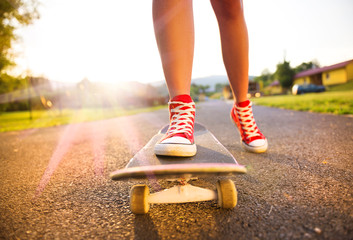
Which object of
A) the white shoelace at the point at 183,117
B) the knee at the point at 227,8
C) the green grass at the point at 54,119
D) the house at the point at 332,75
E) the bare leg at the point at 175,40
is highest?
the house at the point at 332,75

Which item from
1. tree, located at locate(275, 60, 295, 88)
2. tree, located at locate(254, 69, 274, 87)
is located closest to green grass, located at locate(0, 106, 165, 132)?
tree, located at locate(275, 60, 295, 88)

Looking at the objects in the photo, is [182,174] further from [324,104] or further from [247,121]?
[324,104]

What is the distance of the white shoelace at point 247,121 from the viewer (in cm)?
159

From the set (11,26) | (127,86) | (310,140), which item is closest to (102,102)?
(127,86)

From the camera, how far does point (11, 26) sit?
14273mm

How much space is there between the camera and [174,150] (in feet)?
2.87

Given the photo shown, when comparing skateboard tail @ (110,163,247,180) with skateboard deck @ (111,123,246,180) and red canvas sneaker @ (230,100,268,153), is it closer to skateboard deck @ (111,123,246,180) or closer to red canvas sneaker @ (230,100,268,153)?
skateboard deck @ (111,123,246,180)

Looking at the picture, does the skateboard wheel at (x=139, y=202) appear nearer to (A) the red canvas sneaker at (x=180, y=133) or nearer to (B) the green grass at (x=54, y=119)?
(A) the red canvas sneaker at (x=180, y=133)

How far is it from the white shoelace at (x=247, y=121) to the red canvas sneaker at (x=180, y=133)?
0.64m

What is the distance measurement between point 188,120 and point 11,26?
18.3 metres

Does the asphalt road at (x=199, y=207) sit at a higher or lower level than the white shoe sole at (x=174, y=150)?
lower

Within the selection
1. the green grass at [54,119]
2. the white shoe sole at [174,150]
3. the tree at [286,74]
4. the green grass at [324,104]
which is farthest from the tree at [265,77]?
the white shoe sole at [174,150]

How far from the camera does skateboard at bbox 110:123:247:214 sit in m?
0.70

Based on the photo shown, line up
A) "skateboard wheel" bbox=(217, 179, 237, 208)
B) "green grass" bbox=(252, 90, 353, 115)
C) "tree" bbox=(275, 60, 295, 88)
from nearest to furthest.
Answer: "skateboard wheel" bbox=(217, 179, 237, 208), "green grass" bbox=(252, 90, 353, 115), "tree" bbox=(275, 60, 295, 88)
